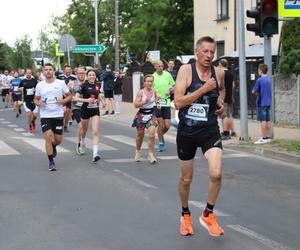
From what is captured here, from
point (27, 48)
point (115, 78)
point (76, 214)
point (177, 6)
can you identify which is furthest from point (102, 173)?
point (27, 48)

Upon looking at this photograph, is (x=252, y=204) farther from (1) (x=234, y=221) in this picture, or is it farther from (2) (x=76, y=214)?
(2) (x=76, y=214)

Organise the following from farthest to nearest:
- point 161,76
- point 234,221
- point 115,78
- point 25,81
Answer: point 115,78 → point 25,81 → point 161,76 → point 234,221

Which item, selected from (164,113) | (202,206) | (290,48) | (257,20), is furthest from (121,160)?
(290,48)

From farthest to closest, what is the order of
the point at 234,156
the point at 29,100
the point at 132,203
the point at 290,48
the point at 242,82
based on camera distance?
the point at 290,48 → the point at 29,100 → the point at 242,82 → the point at 234,156 → the point at 132,203

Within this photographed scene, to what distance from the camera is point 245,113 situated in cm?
1375

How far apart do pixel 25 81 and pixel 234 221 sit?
12.4m

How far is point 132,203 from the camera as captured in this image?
24.7ft

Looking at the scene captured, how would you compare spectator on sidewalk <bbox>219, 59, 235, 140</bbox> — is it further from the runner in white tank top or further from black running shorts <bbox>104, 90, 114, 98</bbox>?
black running shorts <bbox>104, 90, 114, 98</bbox>

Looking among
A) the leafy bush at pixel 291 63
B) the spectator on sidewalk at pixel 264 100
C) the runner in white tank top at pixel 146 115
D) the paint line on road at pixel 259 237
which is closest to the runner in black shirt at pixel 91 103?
the runner in white tank top at pixel 146 115

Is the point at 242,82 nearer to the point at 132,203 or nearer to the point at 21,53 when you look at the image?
the point at 132,203

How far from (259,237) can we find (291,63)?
12.1m

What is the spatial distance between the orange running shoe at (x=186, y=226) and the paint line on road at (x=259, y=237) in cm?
53

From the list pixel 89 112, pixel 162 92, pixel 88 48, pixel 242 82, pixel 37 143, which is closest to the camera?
pixel 89 112

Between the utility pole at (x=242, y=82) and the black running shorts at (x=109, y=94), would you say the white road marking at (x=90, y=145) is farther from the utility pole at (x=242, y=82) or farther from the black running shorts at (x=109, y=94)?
the black running shorts at (x=109, y=94)
